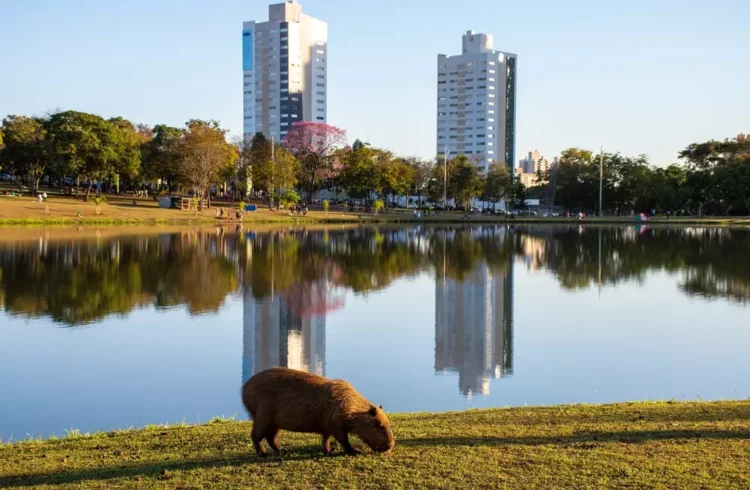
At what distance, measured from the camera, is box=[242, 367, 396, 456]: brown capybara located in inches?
235

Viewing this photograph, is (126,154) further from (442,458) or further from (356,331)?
(442,458)

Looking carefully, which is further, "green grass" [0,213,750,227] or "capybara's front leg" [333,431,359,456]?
"green grass" [0,213,750,227]

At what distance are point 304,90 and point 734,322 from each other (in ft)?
508

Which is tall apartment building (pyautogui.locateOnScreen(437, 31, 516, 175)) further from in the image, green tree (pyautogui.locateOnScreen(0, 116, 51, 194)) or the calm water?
the calm water

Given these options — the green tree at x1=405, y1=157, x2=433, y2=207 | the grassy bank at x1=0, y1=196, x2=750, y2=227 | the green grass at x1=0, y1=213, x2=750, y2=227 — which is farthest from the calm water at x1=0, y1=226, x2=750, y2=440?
the green tree at x1=405, y1=157, x2=433, y2=207

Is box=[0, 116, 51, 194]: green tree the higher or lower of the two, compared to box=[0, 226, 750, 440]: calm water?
higher

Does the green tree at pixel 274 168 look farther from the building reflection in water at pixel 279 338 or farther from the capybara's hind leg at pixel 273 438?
the capybara's hind leg at pixel 273 438

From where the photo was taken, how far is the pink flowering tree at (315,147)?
88.4 metres

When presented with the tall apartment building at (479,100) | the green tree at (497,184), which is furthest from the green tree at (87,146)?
the tall apartment building at (479,100)

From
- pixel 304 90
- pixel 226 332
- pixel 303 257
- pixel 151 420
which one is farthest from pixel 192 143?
pixel 304 90

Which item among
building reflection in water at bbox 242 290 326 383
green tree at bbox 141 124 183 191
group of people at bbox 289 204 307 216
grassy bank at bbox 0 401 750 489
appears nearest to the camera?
grassy bank at bbox 0 401 750 489

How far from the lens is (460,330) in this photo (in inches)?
711

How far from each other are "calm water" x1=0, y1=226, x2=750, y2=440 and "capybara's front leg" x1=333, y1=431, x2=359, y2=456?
178 inches

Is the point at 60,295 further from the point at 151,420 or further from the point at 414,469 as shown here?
the point at 414,469
